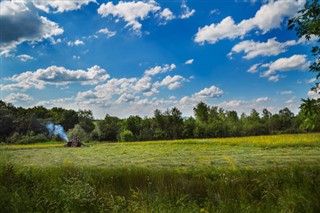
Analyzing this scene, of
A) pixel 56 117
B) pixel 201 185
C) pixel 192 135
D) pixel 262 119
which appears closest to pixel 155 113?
pixel 192 135

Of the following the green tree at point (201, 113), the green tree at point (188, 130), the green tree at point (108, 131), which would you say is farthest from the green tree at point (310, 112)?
the green tree at point (201, 113)

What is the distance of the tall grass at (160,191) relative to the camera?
5.10 metres

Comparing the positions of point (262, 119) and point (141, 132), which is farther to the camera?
point (262, 119)

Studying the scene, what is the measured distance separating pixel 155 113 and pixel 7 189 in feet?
182

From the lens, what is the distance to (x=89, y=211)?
5.25 meters

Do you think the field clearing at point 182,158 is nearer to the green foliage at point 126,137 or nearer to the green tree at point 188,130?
the green foliage at point 126,137

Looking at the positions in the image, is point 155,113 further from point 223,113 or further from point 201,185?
point 201,185

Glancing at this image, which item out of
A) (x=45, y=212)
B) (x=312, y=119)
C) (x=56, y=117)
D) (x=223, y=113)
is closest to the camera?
(x=45, y=212)

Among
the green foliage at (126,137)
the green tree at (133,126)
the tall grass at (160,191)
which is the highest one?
the green tree at (133,126)

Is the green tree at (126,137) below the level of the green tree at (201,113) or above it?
below

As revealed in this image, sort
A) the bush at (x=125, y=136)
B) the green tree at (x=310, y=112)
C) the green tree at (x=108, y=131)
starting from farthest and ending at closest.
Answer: the green tree at (x=108, y=131) < the bush at (x=125, y=136) < the green tree at (x=310, y=112)

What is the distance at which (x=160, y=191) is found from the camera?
6848 mm

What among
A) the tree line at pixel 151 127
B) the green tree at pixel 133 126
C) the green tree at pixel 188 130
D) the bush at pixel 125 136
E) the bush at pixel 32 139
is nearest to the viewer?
the bush at pixel 32 139

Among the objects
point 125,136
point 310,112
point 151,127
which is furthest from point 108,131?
point 310,112
